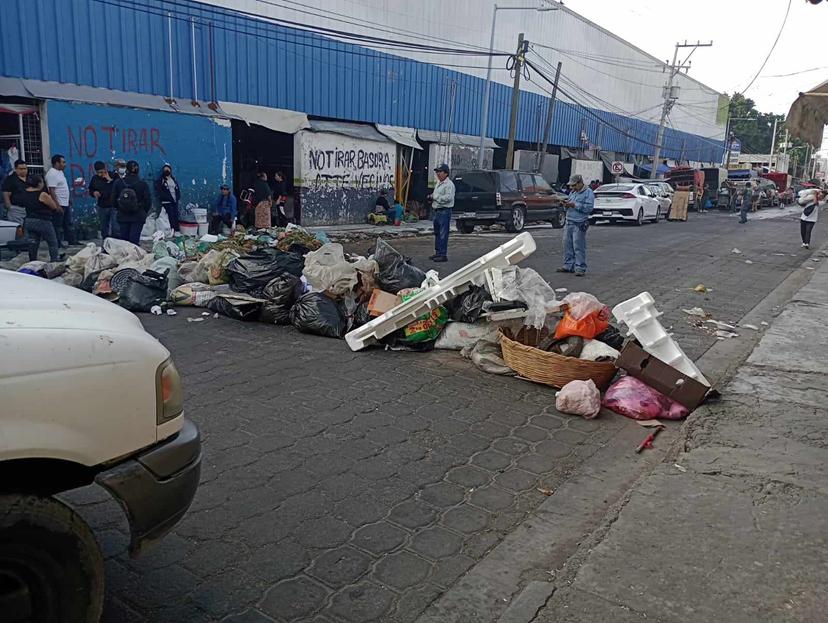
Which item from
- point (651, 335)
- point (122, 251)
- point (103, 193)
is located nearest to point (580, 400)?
point (651, 335)

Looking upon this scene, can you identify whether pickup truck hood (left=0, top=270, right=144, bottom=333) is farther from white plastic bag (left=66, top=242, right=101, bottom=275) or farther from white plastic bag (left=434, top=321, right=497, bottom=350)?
white plastic bag (left=66, top=242, right=101, bottom=275)

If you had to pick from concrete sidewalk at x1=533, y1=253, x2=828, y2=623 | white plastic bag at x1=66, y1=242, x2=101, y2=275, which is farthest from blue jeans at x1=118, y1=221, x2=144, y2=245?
concrete sidewalk at x1=533, y1=253, x2=828, y2=623

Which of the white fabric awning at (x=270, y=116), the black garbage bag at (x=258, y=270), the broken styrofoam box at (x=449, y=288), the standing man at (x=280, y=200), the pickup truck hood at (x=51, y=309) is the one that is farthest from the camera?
the standing man at (x=280, y=200)

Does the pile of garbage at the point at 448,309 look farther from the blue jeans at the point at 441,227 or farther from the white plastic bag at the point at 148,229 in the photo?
the white plastic bag at the point at 148,229

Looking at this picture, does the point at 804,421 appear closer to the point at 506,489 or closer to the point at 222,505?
the point at 506,489

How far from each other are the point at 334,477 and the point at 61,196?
A: 36.7 feet

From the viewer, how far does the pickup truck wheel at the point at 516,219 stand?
783 inches

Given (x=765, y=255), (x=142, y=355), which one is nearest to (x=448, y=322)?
(x=142, y=355)

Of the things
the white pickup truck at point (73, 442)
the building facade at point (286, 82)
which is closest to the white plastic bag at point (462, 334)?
the white pickup truck at point (73, 442)

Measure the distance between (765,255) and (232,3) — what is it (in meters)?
15.3

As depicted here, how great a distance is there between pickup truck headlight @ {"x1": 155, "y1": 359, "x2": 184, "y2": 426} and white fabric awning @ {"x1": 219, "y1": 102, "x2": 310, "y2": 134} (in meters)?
16.7

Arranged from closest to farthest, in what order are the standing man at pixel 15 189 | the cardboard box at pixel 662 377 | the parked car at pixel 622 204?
the cardboard box at pixel 662 377 → the standing man at pixel 15 189 → the parked car at pixel 622 204

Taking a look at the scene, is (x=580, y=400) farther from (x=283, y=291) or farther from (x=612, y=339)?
(x=283, y=291)

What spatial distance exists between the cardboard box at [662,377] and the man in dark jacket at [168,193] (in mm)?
12709
